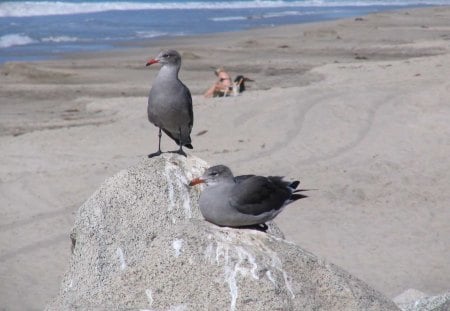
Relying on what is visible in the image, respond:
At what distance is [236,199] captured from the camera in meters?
5.30

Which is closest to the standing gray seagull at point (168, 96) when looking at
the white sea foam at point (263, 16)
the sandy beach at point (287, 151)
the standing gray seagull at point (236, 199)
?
the standing gray seagull at point (236, 199)

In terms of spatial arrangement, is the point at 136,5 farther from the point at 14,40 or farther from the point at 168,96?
the point at 168,96

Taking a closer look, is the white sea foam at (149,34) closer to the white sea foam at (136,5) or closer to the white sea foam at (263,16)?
the white sea foam at (263,16)

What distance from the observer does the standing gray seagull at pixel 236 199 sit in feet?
17.1

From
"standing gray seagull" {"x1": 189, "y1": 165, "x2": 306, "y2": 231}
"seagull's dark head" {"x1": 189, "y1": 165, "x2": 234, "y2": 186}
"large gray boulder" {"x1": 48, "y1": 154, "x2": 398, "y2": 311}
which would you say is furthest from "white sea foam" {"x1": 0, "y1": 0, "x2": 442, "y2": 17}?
"large gray boulder" {"x1": 48, "y1": 154, "x2": 398, "y2": 311}

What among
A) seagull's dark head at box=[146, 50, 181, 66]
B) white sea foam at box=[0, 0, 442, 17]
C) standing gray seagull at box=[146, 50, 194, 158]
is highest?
seagull's dark head at box=[146, 50, 181, 66]

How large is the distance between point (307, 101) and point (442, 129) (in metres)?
2.44

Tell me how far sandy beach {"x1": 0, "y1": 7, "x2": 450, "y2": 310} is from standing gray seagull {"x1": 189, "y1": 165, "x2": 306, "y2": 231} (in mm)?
3905

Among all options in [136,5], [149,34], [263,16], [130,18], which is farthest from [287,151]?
[136,5]

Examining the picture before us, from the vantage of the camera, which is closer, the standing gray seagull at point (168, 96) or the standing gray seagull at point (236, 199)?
the standing gray seagull at point (236, 199)

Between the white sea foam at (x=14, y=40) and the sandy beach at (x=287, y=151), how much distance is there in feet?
22.5

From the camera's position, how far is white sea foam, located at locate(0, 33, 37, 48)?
1174 inches

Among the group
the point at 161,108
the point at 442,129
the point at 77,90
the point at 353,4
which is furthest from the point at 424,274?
the point at 353,4

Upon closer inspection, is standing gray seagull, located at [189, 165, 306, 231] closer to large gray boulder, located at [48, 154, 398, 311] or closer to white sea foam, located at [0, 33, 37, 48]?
large gray boulder, located at [48, 154, 398, 311]
